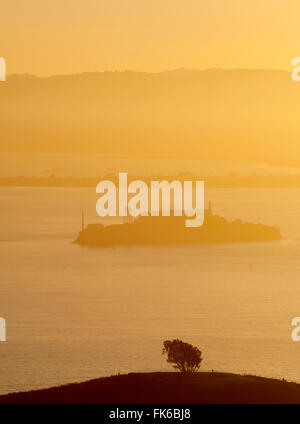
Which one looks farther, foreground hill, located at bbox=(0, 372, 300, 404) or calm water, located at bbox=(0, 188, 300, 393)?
calm water, located at bbox=(0, 188, 300, 393)

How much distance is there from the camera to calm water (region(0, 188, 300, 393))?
57.7m

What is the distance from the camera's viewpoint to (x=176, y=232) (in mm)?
176750

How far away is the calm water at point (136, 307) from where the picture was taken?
57.7 meters

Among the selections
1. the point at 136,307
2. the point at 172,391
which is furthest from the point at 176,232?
the point at 172,391

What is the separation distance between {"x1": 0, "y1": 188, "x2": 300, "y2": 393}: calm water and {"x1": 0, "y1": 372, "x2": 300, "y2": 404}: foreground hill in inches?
754

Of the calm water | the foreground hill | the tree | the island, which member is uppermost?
the island

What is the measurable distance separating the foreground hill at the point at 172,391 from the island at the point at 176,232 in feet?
411

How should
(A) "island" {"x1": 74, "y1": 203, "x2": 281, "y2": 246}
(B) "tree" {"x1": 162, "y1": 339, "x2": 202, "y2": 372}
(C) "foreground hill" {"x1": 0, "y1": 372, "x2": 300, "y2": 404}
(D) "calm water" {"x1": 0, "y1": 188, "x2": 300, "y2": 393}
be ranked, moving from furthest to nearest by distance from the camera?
A: (A) "island" {"x1": 74, "y1": 203, "x2": 281, "y2": 246} → (D) "calm water" {"x1": 0, "y1": 188, "x2": 300, "y2": 393} → (B) "tree" {"x1": 162, "y1": 339, "x2": 202, "y2": 372} → (C) "foreground hill" {"x1": 0, "y1": 372, "x2": 300, "y2": 404}

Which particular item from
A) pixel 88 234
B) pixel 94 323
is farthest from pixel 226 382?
pixel 88 234

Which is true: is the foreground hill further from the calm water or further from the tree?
the calm water

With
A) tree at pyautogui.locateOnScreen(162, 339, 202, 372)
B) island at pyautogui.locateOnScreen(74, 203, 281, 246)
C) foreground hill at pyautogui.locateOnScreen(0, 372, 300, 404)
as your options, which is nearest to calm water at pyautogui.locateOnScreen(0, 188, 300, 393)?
island at pyautogui.locateOnScreen(74, 203, 281, 246)

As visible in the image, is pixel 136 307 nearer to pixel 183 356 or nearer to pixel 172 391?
pixel 183 356

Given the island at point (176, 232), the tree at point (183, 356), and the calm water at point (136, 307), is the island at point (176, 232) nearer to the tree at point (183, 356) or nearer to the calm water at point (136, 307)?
the calm water at point (136, 307)

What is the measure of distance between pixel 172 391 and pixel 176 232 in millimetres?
147548
